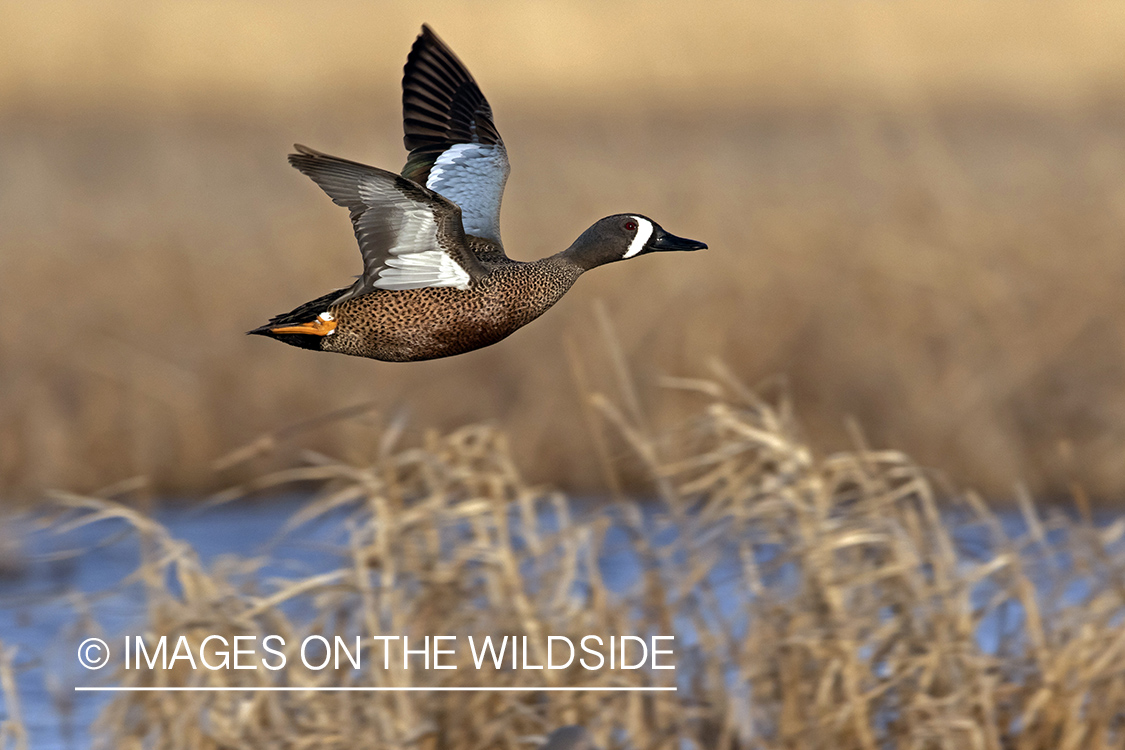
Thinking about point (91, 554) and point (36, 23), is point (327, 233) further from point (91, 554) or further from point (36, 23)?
point (36, 23)

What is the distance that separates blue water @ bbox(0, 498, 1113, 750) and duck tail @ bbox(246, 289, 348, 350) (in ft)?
6.08

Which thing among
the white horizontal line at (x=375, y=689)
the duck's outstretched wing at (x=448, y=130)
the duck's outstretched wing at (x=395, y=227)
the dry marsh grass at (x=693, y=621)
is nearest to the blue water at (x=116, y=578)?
the dry marsh grass at (x=693, y=621)

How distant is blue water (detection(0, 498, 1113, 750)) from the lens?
122 inches

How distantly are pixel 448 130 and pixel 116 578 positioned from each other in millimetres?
4270

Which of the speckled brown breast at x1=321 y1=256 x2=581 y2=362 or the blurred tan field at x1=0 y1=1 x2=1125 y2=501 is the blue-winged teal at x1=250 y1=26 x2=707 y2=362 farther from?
the blurred tan field at x1=0 y1=1 x2=1125 y2=501

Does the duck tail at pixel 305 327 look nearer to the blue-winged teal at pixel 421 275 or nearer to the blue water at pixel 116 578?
the blue-winged teal at pixel 421 275

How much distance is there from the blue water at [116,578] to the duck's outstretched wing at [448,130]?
1.29 metres

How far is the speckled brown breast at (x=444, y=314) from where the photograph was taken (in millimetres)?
949

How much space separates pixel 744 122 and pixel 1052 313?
25.9ft

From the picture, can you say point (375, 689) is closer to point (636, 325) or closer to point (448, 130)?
point (448, 130)

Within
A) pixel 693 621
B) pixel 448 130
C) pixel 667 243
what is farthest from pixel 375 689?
pixel 667 243

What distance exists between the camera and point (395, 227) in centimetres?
111

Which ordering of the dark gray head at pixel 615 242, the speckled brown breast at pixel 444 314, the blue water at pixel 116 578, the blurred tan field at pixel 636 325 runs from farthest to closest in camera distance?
1. the blurred tan field at pixel 636 325
2. the blue water at pixel 116 578
3. the dark gray head at pixel 615 242
4. the speckled brown breast at pixel 444 314

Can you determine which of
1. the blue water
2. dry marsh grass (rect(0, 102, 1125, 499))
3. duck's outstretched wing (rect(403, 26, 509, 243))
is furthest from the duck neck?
dry marsh grass (rect(0, 102, 1125, 499))
